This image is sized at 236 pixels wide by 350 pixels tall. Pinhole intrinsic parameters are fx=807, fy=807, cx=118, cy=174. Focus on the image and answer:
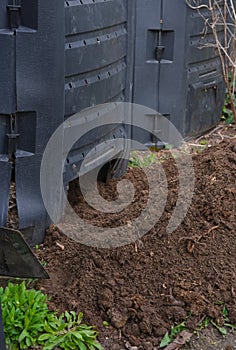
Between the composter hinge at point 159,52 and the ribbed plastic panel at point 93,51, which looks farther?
the composter hinge at point 159,52

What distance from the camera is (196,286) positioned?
4.05 m

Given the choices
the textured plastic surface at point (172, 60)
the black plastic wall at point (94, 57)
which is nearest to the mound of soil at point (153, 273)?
the black plastic wall at point (94, 57)

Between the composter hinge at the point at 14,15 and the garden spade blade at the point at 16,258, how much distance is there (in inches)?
38.7

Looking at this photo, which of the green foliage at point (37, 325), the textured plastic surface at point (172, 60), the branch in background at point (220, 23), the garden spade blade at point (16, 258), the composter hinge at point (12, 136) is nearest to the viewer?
the garden spade blade at point (16, 258)

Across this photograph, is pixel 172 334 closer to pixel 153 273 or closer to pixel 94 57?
pixel 153 273

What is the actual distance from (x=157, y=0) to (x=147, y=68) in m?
0.53

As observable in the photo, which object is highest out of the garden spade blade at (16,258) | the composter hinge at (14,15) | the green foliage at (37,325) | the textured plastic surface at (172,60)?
the composter hinge at (14,15)

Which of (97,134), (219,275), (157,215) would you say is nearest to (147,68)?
(97,134)

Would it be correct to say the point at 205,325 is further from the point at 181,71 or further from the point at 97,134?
the point at 181,71

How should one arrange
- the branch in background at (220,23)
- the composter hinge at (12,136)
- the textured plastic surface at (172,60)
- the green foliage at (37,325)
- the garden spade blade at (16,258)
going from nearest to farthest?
the garden spade blade at (16,258), the green foliage at (37,325), the composter hinge at (12,136), the branch in background at (220,23), the textured plastic surface at (172,60)

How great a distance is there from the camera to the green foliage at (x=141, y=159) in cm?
597

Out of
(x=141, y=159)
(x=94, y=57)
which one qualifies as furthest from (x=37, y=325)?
(x=141, y=159)

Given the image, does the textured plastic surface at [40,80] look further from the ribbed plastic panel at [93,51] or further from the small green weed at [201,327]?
the small green weed at [201,327]

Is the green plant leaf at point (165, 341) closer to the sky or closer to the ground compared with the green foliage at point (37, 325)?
closer to the ground
